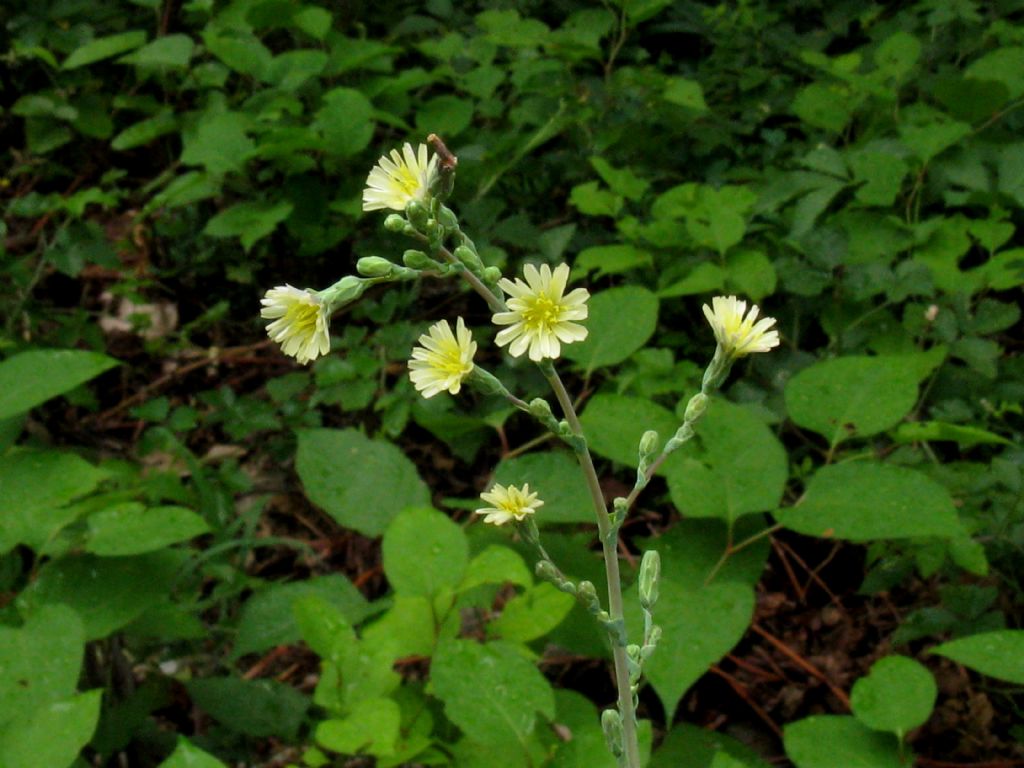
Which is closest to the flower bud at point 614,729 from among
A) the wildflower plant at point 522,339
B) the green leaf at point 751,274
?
the wildflower plant at point 522,339

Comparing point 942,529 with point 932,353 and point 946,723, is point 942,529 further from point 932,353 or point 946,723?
point 932,353

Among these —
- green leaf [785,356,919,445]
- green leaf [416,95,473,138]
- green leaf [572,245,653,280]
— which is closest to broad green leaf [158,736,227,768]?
green leaf [785,356,919,445]

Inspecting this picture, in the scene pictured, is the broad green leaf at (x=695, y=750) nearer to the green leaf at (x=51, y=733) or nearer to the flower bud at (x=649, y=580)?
the flower bud at (x=649, y=580)

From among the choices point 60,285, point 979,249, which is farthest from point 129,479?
point 979,249

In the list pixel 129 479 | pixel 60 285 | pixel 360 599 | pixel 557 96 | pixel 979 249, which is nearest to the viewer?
pixel 360 599

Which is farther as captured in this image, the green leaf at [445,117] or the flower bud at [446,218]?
the green leaf at [445,117]

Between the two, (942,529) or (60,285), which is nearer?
(942,529)
